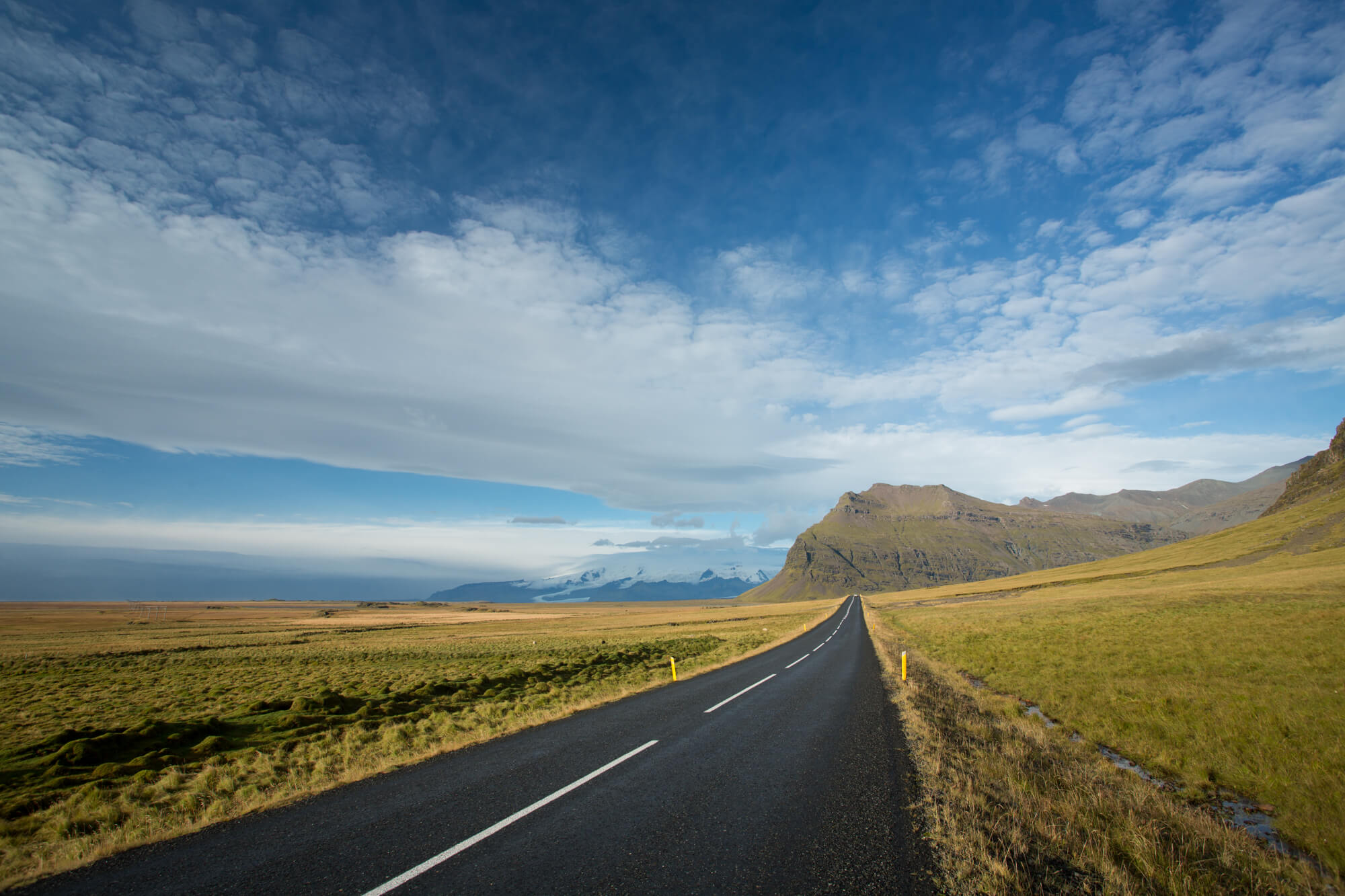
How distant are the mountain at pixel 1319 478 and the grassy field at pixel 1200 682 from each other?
152238 millimetres

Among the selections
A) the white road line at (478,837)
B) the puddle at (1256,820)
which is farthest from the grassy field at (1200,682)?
the white road line at (478,837)

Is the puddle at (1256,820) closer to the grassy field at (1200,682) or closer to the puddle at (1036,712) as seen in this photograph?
the grassy field at (1200,682)

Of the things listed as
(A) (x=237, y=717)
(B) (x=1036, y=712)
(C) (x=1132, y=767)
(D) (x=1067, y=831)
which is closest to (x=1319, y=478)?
(B) (x=1036, y=712)

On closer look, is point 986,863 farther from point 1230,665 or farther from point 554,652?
point 554,652

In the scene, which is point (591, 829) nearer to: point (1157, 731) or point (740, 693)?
point (740, 693)

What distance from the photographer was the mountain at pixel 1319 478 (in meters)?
137

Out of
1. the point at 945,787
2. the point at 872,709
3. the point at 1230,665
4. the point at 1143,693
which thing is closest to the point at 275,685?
the point at 872,709

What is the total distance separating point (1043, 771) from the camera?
942 centimetres

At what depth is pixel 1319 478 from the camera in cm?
14925

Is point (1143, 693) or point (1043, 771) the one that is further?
point (1143, 693)

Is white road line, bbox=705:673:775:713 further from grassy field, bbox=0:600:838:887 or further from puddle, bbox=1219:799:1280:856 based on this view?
puddle, bbox=1219:799:1280:856

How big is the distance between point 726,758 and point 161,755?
12.5 m

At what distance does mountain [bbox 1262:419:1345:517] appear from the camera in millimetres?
137000

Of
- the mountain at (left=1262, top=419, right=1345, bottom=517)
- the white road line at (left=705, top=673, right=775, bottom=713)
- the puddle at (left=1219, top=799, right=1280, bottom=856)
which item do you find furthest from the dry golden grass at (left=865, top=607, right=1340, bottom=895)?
the mountain at (left=1262, top=419, right=1345, bottom=517)
